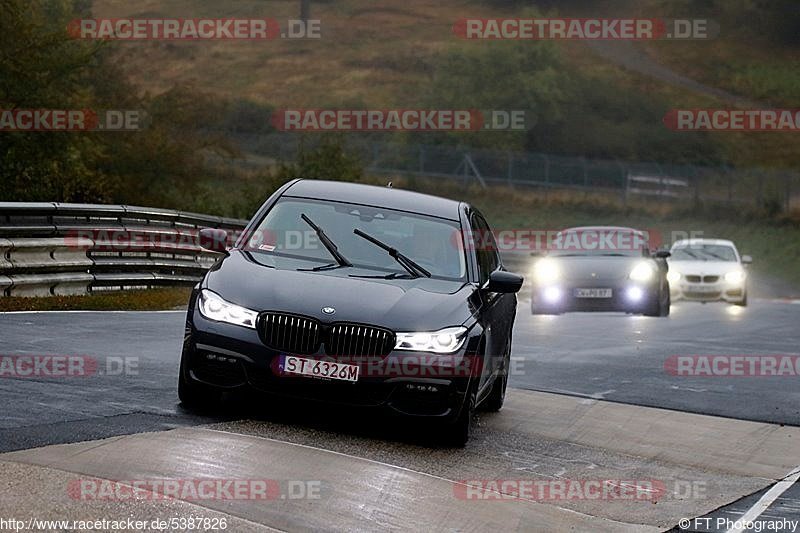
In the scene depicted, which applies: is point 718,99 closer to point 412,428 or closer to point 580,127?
point 580,127

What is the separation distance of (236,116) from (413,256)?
307 feet

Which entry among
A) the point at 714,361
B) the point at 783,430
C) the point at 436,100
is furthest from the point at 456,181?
the point at 783,430

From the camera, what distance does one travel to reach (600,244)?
26.4m

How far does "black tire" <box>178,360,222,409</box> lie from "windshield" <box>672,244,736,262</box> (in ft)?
80.3

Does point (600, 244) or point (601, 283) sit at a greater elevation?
point (600, 244)

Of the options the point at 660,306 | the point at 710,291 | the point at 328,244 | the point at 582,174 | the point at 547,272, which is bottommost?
the point at 710,291

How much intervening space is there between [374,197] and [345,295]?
1.81 metres

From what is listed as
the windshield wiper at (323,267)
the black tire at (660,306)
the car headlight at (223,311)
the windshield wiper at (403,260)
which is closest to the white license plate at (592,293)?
the black tire at (660,306)

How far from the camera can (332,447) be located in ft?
30.7

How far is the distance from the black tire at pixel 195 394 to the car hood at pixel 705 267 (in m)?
23.8

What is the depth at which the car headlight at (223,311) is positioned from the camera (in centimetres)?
971

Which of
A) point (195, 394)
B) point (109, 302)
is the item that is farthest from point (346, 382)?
point (109, 302)

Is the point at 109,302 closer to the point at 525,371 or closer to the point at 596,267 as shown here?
the point at 525,371

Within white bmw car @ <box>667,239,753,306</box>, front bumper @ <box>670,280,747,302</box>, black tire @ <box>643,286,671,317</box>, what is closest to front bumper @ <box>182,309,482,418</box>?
black tire @ <box>643,286,671,317</box>
